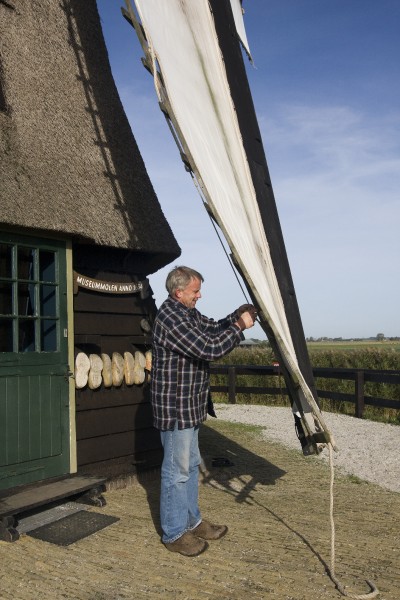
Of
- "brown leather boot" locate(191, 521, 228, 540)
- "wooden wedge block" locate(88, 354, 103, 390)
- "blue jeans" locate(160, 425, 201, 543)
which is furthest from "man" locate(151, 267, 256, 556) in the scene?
"wooden wedge block" locate(88, 354, 103, 390)

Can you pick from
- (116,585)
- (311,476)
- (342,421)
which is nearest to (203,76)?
(116,585)

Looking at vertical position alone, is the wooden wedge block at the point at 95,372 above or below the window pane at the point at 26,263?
below

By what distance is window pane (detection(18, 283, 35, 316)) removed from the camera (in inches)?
219

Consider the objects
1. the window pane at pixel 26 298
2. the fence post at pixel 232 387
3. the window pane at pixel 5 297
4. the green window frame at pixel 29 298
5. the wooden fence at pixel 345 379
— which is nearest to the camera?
the green window frame at pixel 29 298

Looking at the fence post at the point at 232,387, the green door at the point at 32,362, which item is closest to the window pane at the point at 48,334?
the green door at the point at 32,362

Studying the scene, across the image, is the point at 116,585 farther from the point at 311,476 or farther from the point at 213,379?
the point at 213,379

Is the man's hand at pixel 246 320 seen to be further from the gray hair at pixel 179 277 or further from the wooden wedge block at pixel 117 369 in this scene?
the wooden wedge block at pixel 117 369

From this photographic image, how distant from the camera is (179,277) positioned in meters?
4.12

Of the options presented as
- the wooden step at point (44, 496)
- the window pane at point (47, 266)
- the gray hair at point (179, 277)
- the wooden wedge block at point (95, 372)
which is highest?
the window pane at point (47, 266)

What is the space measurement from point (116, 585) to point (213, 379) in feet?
47.7

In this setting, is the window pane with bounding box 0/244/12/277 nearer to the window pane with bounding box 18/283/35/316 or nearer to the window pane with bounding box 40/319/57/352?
the window pane with bounding box 18/283/35/316

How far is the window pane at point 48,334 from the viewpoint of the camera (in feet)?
18.6

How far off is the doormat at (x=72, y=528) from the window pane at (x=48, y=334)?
1515 mm

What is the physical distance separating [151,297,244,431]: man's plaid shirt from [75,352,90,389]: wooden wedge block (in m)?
1.87
